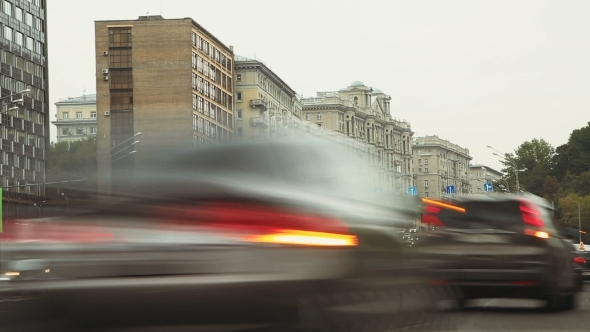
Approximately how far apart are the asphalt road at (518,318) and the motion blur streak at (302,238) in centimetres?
490

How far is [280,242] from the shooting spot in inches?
255

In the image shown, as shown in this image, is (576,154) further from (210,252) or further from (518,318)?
(210,252)

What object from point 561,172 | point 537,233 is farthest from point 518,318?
point 561,172

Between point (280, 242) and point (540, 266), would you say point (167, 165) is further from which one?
point (540, 266)

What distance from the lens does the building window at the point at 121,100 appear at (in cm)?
14400

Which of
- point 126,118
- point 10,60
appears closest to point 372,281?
point 10,60

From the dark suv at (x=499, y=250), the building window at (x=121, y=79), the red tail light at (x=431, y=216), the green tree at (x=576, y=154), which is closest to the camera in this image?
the dark suv at (x=499, y=250)

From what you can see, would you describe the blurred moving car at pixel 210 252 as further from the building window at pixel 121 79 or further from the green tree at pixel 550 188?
the building window at pixel 121 79

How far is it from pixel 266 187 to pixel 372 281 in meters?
1.10

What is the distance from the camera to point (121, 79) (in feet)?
475

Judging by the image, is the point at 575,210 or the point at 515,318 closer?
the point at 515,318

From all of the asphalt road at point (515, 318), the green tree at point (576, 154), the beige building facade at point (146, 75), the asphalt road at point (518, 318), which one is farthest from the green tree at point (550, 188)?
the asphalt road at point (515, 318)

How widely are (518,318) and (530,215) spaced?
1254mm

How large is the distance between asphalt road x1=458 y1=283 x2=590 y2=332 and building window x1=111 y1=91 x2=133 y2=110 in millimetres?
129532
